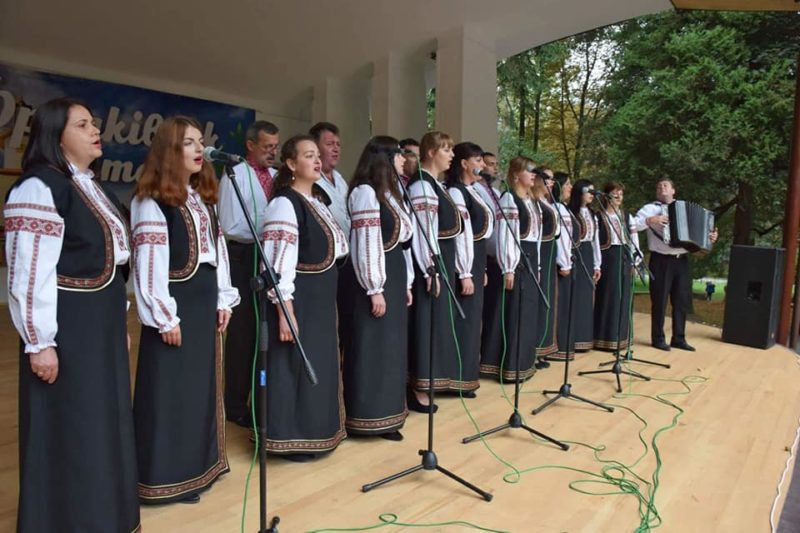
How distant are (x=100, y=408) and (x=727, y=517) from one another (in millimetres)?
2362

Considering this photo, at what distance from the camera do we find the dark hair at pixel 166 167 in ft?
7.11

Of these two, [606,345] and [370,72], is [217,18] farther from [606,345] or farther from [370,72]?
[606,345]

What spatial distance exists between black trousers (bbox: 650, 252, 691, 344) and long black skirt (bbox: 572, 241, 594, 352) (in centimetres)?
67

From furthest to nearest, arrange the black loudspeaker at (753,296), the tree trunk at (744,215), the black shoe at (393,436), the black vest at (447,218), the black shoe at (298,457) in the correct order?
the tree trunk at (744,215)
the black loudspeaker at (753,296)
the black vest at (447,218)
the black shoe at (393,436)
the black shoe at (298,457)

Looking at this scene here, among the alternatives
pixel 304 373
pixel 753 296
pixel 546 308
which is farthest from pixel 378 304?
pixel 753 296

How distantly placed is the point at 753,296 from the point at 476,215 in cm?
372

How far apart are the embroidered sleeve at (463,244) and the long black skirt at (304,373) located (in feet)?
3.38

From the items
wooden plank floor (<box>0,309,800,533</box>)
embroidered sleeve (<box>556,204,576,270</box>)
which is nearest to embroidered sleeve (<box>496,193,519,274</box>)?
embroidered sleeve (<box>556,204,576,270</box>)

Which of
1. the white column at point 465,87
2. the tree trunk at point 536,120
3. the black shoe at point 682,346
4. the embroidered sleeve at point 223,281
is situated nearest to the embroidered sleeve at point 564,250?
the black shoe at point 682,346

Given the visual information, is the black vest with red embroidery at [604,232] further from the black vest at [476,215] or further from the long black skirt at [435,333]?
the long black skirt at [435,333]

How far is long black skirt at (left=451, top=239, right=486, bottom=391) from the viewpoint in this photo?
377 cm

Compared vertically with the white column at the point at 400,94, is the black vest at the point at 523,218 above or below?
below

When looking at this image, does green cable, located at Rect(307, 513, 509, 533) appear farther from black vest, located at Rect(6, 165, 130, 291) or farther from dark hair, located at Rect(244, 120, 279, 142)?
dark hair, located at Rect(244, 120, 279, 142)

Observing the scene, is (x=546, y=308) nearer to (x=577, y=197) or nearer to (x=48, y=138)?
(x=577, y=197)
